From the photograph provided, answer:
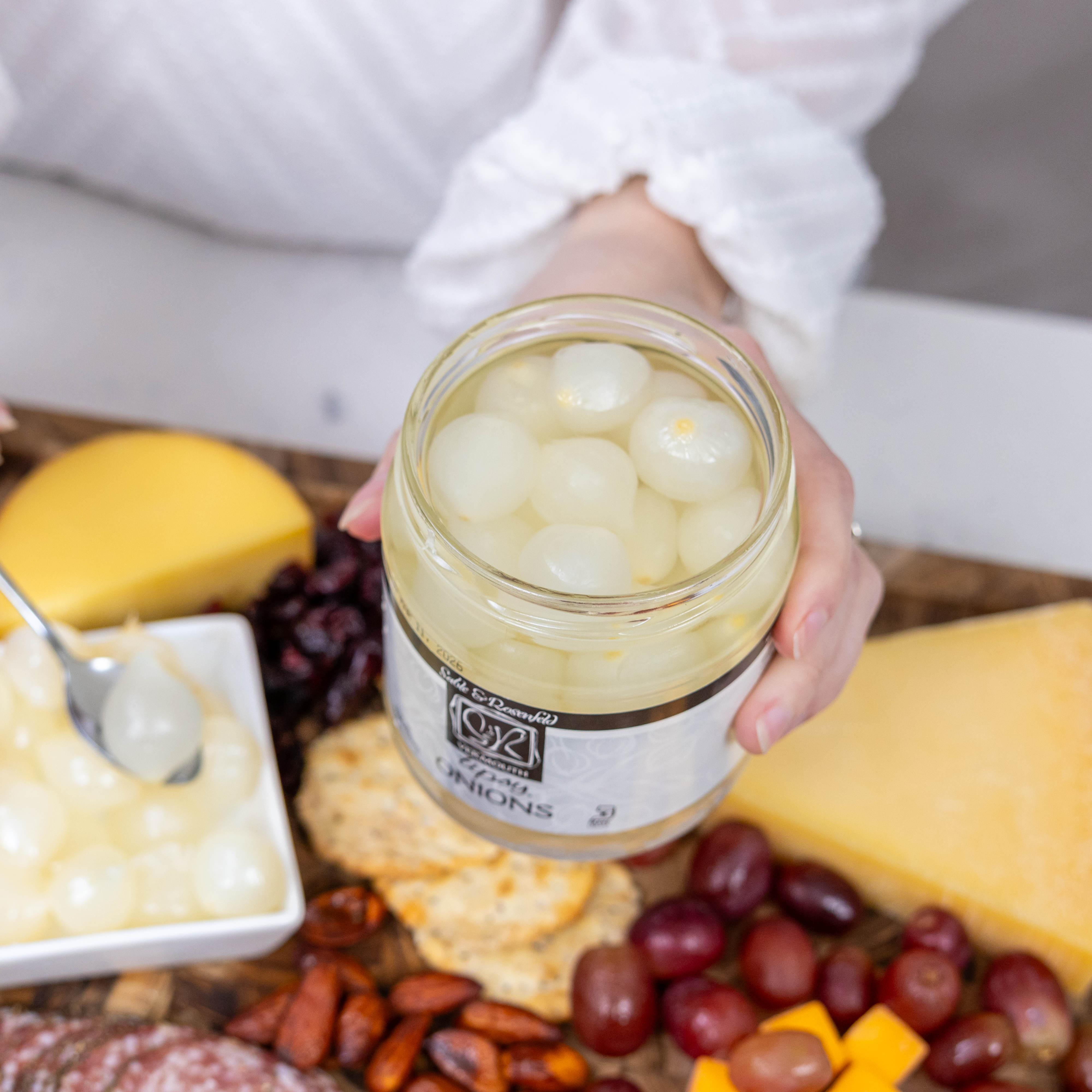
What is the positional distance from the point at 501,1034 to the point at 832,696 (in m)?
0.34

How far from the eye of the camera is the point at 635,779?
0.53 meters

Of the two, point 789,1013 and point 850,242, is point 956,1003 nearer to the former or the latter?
point 789,1013

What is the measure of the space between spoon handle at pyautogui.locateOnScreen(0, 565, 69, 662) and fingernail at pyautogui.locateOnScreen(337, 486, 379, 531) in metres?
0.30

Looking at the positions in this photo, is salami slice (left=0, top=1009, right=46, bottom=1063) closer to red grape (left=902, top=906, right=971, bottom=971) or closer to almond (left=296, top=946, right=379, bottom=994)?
almond (left=296, top=946, right=379, bottom=994)

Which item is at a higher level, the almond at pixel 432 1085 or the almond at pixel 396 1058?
the almond at pixel 396 1058

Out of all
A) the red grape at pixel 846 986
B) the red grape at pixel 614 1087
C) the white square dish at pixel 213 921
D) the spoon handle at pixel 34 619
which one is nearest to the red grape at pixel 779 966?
the red grape at pixel 846 986

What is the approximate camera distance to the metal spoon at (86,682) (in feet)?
2.54

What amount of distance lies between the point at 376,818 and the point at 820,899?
13.3 inches

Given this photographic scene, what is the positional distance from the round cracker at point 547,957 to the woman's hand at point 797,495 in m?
0.27

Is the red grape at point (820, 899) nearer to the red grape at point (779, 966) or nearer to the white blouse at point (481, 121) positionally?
the red grape at point (779, 966)

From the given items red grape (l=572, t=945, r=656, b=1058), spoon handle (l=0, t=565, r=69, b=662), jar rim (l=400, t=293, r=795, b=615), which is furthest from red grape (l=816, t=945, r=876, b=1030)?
spoon handle (l=0, t=565, r=69, b=662)

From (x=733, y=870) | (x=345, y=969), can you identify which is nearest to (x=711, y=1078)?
(x=733, y=870)

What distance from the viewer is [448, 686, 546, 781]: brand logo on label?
0.49m

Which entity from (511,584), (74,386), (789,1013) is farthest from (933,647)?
(74,386)
